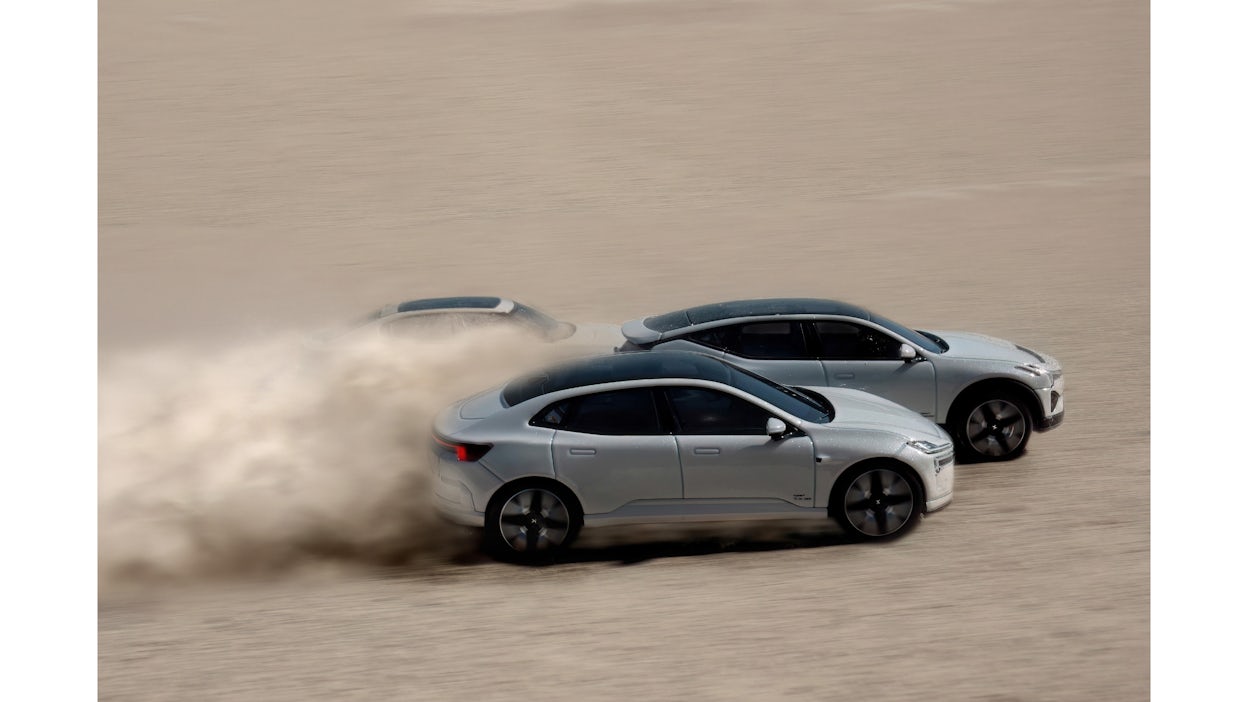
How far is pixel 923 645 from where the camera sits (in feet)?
25.2

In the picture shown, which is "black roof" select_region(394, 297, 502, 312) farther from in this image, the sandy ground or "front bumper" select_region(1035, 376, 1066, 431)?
"front bumper" select_region(1035, 376, 1066, 431)

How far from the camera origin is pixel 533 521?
9.09m

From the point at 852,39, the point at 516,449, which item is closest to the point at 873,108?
the point at 852,39

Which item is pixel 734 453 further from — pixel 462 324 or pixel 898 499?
pixel 462 324

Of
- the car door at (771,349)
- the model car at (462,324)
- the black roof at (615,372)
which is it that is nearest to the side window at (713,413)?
the black roof at (615,372)

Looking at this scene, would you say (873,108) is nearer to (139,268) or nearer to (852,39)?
(852,39)

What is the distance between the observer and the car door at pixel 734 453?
909cm

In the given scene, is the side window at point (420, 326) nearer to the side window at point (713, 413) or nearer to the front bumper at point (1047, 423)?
the side window at point (713, 413)

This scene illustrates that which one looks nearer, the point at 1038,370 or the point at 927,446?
the point at 927,446

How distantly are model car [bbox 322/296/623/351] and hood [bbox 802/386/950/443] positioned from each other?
2.62 meters

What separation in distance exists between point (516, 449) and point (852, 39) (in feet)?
82.5

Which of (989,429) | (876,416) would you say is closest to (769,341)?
(876,416)

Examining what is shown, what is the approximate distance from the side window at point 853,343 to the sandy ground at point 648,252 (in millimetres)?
1316

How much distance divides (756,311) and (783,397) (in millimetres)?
Answer: 1776
